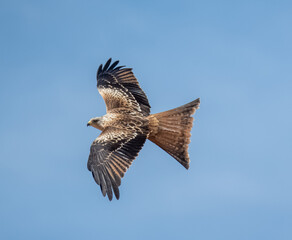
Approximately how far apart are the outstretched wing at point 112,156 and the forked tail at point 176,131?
45cm

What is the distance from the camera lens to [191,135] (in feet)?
46.8

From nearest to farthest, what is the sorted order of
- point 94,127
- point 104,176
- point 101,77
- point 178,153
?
point 104,176
point 178,153
point 94,127
point 101,77

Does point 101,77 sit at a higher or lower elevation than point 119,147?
higher

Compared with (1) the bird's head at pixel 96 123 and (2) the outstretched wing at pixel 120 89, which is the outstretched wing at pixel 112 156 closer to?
(1) the bird's head at pixel 96 123

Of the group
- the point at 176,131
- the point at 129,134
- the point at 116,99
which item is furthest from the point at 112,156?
the point at 116,99

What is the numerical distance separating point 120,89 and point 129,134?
2351mm

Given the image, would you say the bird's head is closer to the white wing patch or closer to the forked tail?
the white wing patch

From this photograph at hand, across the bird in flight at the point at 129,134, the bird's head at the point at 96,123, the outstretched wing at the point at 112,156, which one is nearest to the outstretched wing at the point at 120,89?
the bird in flight at the point at 129,134

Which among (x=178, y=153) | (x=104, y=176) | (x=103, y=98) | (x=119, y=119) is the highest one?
(x=103, y=98)

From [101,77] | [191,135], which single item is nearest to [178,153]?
[191,135]

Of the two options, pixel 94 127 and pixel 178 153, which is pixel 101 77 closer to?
pixel 94 127

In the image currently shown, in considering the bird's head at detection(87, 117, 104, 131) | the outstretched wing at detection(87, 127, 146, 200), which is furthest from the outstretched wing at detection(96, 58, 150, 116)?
the outstretched wing at detection(87, 127, 146, 200)

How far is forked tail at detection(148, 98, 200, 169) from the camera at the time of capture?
46.8 ft

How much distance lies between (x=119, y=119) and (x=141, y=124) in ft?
2.27
